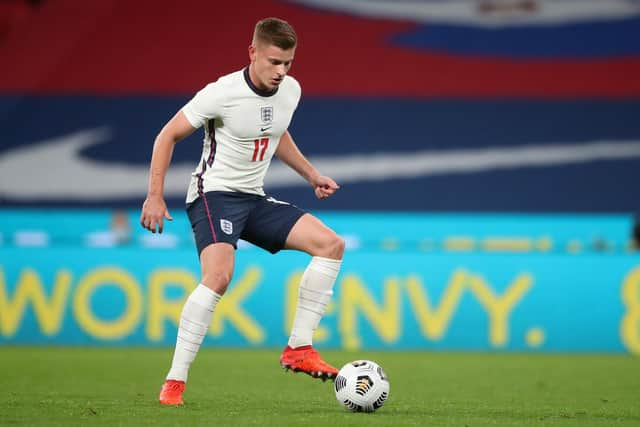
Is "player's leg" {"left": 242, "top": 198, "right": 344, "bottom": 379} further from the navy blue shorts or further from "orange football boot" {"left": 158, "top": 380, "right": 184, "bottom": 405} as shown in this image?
"orange football boot" {"left": 158, "top": 380, "right": 184, "bottom": 405}

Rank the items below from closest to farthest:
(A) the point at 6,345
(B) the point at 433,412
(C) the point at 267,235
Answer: (B) the point at 433,412 → (C) the point at 267,235 → (A) the point at 6,345

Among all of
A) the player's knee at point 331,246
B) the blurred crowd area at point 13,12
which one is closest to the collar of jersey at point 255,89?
the player's knee at point 331,246

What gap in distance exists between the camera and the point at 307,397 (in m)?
5.74

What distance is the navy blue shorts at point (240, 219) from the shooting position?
16.8ft

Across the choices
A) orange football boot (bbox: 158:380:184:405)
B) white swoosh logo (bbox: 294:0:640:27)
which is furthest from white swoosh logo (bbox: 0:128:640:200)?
orange football boot (bbox: 158:380:184:405)

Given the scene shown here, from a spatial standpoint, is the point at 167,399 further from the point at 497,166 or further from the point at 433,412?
the point at 497,166

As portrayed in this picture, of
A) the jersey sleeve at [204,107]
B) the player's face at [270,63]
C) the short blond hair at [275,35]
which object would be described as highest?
the short blond hair at [275,35]

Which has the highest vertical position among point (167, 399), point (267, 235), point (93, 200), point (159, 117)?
point (159, 117)

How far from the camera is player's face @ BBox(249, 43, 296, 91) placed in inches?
197

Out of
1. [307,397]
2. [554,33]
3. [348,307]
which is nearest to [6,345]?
[348,307]

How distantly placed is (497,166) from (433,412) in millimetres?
12602

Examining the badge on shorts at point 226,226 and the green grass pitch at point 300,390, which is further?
the badge on shorts at point 226,226

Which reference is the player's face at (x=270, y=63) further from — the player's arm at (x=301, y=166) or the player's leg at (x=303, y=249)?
the player's leg at (x=303, y=249)

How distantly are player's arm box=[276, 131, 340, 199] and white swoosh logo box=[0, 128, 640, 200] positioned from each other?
37.2 feet
